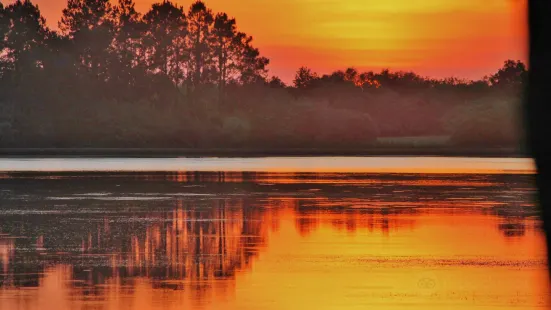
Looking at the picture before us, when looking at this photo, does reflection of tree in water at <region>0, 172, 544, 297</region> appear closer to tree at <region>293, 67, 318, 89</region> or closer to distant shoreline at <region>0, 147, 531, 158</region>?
distant shoreline at <region>0, 147, 531, 158</region>

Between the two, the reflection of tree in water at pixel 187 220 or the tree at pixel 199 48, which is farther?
the tree at pixel 199 48

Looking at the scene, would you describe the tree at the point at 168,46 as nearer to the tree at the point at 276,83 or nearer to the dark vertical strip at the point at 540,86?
the tree at the point at 276,83

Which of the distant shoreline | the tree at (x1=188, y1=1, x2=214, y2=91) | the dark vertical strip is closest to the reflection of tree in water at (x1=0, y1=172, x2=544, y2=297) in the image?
the dark vertical strip

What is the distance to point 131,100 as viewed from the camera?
353ft

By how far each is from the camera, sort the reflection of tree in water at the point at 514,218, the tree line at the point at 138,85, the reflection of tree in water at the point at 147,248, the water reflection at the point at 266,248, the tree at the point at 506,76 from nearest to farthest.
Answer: the water reflection at the point at 266,248, the reflection of tree in water at the point at 147,248, the reflection of tree in water at the point at 514,218, the tree line at the point at 138,85, the tree at the point at 506,76

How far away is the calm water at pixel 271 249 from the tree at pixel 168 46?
243ft

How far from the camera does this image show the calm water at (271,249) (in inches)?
489

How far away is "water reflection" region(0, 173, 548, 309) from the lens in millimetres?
12555

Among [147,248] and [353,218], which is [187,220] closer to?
[353,218]

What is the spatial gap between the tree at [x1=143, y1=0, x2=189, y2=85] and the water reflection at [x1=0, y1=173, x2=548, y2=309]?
74.1m

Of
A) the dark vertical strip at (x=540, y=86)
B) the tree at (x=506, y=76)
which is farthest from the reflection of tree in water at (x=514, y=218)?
the tree at (x=506, y=76)

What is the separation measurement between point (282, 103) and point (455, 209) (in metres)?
89.5

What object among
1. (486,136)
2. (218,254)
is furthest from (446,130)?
(218,254)

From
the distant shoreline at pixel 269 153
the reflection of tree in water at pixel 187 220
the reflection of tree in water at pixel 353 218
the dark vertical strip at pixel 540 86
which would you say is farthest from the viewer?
the distant shoreline at pixel 269 153
